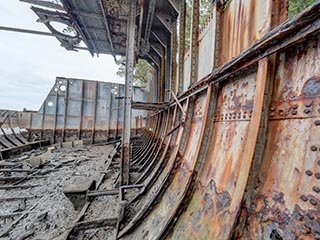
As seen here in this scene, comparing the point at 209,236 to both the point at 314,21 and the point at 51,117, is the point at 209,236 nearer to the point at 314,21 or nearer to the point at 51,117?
the point at 314,21

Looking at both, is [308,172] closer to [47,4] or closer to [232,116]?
[232,116]

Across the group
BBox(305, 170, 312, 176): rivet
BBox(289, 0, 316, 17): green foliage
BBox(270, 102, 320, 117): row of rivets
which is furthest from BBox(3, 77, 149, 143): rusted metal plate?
BBox(305, 170, 312, 176): rivet

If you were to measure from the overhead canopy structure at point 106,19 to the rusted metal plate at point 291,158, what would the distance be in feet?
13.8

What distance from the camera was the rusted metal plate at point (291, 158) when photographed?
0.97 metres

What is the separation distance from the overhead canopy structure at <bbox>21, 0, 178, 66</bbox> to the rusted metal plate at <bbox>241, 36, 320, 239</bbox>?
4.20 m

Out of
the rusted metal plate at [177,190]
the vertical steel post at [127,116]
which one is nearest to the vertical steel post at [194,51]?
the rusted metal plate at [177,190]

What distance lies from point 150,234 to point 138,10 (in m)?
5.39

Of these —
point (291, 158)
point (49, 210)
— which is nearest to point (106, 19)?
point (49, 210)

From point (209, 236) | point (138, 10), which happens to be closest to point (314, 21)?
point (209, 236)

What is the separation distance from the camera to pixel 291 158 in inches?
43.9

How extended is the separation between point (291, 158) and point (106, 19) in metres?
6.32

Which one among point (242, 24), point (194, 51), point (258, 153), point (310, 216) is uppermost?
point (194, 51)

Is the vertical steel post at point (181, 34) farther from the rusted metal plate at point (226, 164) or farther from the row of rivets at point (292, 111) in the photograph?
the row of rivets at point (292, 111)

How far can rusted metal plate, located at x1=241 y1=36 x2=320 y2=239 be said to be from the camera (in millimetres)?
968
